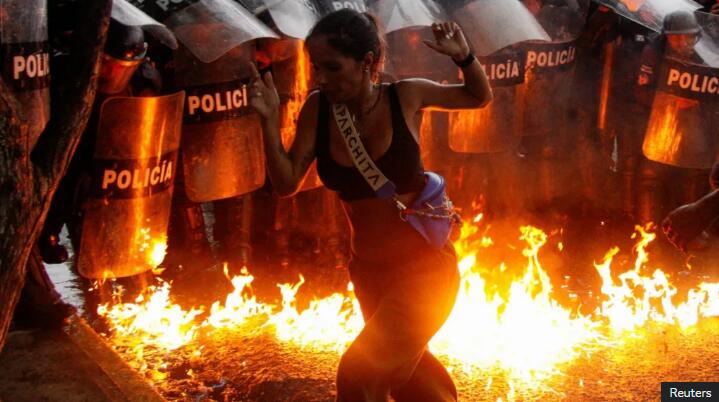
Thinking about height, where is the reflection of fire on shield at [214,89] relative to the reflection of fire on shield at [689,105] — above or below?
above

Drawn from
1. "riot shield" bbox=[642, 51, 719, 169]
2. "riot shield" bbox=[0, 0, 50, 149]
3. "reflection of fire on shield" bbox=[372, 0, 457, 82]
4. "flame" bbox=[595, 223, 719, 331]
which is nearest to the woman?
"riot shield" bbox=[0, 0, 50, 149]

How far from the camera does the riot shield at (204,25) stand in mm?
5039

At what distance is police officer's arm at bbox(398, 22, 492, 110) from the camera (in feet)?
10.6

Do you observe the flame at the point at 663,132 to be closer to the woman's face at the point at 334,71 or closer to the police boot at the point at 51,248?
the woman's face at the point at 334,71

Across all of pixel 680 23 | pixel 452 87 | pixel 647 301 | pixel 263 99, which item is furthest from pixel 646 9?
pixel 263 99

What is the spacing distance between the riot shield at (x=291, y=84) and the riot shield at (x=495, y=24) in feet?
5.31

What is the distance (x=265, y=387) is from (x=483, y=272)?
244 cm

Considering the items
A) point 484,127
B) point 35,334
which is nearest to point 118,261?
point 35,334

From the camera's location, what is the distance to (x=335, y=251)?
6844mm

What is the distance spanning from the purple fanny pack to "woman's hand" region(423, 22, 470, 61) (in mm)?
572

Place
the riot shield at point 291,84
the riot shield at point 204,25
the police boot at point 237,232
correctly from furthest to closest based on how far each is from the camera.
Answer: the police boot at point 237,232, the riot shield at point 291,84, the riot shield at point 204,25

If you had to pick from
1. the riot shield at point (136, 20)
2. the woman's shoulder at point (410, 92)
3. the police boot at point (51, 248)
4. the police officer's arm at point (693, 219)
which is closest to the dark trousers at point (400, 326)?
the woman's shoulder at point (410, 92)

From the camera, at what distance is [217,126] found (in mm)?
5297

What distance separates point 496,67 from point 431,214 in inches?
146
